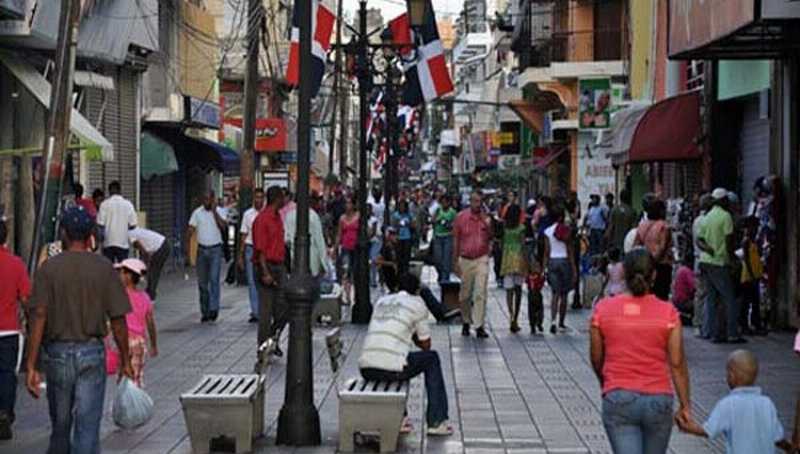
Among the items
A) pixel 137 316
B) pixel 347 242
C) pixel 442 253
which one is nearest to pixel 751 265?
pixel 347 242

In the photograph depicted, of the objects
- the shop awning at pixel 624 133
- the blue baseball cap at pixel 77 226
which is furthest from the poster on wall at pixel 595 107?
the blue baseball cap at pixel 77 226

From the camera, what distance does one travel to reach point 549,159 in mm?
57594

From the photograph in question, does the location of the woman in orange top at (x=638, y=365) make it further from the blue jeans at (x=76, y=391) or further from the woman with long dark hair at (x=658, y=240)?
the woman with long dark hair at (x=658, y=240)

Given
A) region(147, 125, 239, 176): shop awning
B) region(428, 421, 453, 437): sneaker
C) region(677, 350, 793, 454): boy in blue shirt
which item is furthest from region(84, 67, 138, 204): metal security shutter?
region(677, 350, 793, 454): boy in blue shirt

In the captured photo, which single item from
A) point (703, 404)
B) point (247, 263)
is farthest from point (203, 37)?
point (703, 404)

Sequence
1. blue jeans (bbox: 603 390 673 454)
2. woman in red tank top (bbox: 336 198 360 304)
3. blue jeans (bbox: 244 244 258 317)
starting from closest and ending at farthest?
blue jeans (bbox: 603 390 673 454), blue jeans (bbox: 244 244 258 317), woman in red tank top (bbox: 336 198 360 304)

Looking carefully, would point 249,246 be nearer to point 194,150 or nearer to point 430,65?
point 430,65

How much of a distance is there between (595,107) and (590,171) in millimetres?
8139

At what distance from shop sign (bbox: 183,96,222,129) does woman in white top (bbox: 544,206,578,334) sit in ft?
56.2

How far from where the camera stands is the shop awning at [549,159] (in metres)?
56.5

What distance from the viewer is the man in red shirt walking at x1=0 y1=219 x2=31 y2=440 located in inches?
465

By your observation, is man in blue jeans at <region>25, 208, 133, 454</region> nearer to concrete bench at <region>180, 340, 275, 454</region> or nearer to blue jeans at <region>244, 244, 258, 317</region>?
concrete bench at <region>180, 340, 275, 454</region>

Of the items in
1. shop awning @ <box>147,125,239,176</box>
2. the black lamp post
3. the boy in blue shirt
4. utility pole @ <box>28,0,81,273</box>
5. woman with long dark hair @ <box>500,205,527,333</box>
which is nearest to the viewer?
the boy in blue shirt

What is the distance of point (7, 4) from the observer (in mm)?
20781
